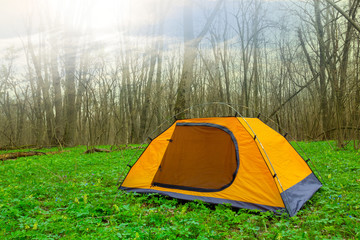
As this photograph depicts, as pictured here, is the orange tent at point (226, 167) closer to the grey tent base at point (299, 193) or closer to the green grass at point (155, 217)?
the grey tent base at point (299, 193)

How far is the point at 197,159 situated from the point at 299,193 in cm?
182

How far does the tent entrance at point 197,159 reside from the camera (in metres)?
4.49

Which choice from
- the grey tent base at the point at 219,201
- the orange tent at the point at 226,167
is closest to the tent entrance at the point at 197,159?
the orange tent at the point at 226,167

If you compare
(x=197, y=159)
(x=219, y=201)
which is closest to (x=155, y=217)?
(x=219, y=201)

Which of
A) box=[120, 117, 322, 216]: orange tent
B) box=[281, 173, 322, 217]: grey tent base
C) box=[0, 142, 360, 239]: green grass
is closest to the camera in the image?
box=[0, 142, 360, 239]: green grass

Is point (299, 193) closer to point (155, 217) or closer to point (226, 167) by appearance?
point (226, 167)

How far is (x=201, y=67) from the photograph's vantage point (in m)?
22.0

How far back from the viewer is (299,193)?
3.91 metres

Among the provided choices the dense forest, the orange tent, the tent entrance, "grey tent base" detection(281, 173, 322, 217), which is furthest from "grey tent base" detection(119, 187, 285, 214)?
the dense forest

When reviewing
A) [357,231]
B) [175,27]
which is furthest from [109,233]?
[175,27]

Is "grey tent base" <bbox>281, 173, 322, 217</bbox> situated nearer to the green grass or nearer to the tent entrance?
the green grass

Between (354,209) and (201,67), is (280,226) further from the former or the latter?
(201,67)

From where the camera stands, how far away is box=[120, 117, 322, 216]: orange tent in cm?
367

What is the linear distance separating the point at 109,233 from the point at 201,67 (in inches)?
800
